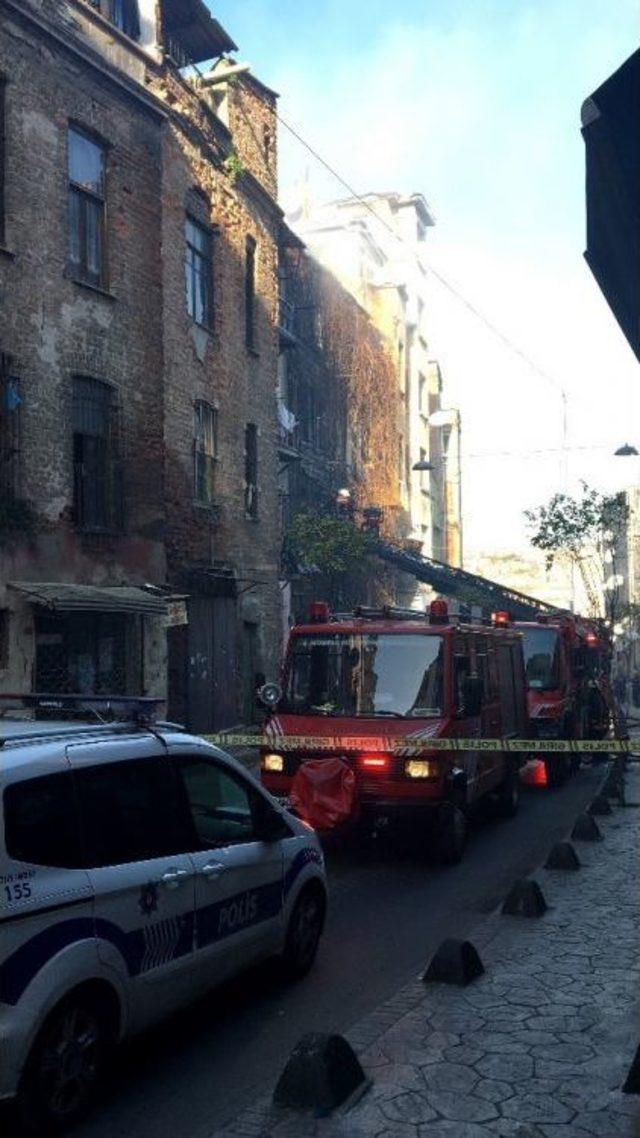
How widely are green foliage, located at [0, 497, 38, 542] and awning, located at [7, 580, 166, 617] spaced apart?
2.44 ft

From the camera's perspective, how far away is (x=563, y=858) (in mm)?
9328

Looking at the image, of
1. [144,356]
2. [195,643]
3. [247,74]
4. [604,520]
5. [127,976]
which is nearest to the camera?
[127,976]

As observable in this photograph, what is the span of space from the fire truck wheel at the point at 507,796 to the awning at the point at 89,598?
6201mm

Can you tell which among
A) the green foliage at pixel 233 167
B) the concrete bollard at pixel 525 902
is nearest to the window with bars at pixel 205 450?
the green foliage at pixel 233 167

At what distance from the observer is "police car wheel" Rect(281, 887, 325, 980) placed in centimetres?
650

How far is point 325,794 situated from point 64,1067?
501 centimetres

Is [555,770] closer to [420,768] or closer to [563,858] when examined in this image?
[563,858]

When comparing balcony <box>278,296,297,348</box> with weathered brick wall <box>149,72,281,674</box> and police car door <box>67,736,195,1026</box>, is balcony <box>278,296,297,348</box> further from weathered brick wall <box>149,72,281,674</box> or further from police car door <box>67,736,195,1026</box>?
police car door <box>67,736,195,1026</box>

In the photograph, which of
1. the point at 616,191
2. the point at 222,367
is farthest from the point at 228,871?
the point at 222,367

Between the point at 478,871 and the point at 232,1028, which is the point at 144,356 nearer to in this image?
the point at 478,871

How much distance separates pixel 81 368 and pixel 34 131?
3.54m

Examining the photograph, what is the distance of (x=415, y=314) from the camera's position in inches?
1745

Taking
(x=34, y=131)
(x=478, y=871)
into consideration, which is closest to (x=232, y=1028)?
(x=478, y=871)

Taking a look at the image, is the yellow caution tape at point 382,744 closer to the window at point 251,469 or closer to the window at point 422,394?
the window at point 251,469
